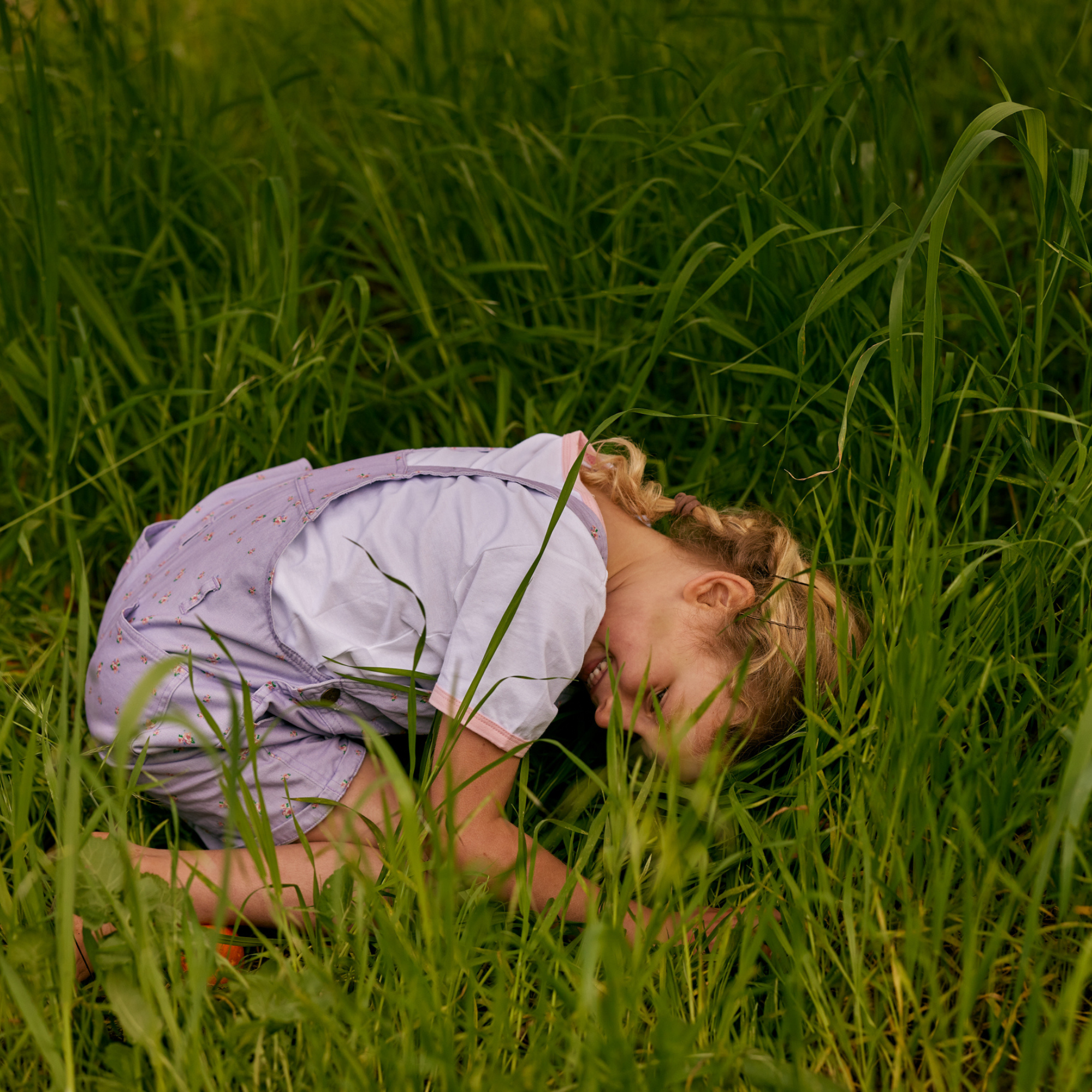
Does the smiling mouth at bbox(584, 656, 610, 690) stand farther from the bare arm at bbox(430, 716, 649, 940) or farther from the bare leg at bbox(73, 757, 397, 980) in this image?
the bare leg at bbox(73, 757, 397, 980)

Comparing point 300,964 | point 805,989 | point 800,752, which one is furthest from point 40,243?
point 805,989

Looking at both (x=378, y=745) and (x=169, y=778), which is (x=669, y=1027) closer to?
(x=378, y=745)

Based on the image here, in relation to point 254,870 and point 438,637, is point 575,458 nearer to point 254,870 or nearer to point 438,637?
point 438,637

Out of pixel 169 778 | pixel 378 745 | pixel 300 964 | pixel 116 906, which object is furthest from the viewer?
pixel 169 778

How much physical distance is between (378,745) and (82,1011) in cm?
56

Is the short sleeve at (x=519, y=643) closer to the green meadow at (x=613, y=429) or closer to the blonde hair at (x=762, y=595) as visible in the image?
the green meadow at (x=613, y=429)

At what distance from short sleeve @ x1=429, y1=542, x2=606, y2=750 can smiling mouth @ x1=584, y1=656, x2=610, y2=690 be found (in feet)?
0.34

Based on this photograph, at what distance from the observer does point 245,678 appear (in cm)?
152

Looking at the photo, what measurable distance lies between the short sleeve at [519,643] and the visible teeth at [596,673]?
104 millimetres

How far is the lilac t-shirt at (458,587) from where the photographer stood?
4.72ft

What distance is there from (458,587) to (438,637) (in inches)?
3.3

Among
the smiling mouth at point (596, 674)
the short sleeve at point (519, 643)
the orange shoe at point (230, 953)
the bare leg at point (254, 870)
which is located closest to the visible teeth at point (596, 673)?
the smiling mouth at point (596, 674)

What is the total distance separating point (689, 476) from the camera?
6.38 ft

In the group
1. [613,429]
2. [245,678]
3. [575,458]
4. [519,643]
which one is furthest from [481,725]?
[613,429]
